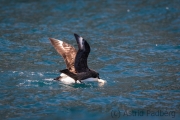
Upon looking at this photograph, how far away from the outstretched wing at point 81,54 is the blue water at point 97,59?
0.63m

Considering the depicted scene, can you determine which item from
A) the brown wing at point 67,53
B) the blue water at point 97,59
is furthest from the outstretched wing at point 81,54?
the blue water at point 97,59

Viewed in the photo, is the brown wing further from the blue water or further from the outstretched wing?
the blue water

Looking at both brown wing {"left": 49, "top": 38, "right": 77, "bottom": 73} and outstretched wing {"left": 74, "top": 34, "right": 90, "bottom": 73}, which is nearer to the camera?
outstretched wing {"left": 74, "top": 34, "right": 90, "bottom": 73}

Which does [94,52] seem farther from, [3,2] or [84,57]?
[3,2]

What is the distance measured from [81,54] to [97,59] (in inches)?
153

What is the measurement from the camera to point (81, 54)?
15227mm

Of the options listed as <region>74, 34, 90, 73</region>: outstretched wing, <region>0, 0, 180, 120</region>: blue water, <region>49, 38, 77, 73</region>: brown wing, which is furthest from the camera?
<region>49, 38, 77, 73</region>: brown wing

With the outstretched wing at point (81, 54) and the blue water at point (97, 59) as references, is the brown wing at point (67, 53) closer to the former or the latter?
the outstretched wing at point (81, 54)

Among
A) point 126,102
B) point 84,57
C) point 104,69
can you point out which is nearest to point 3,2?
point 104,69

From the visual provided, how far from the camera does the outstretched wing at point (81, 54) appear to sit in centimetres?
1481

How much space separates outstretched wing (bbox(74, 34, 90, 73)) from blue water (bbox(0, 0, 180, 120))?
0.63 meters

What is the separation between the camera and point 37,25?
23.6 m

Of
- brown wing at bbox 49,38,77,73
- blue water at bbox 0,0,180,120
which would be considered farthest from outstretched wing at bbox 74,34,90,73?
blue water at bbox 0,0,180,120

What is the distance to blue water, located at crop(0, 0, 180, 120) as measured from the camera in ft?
45.9
